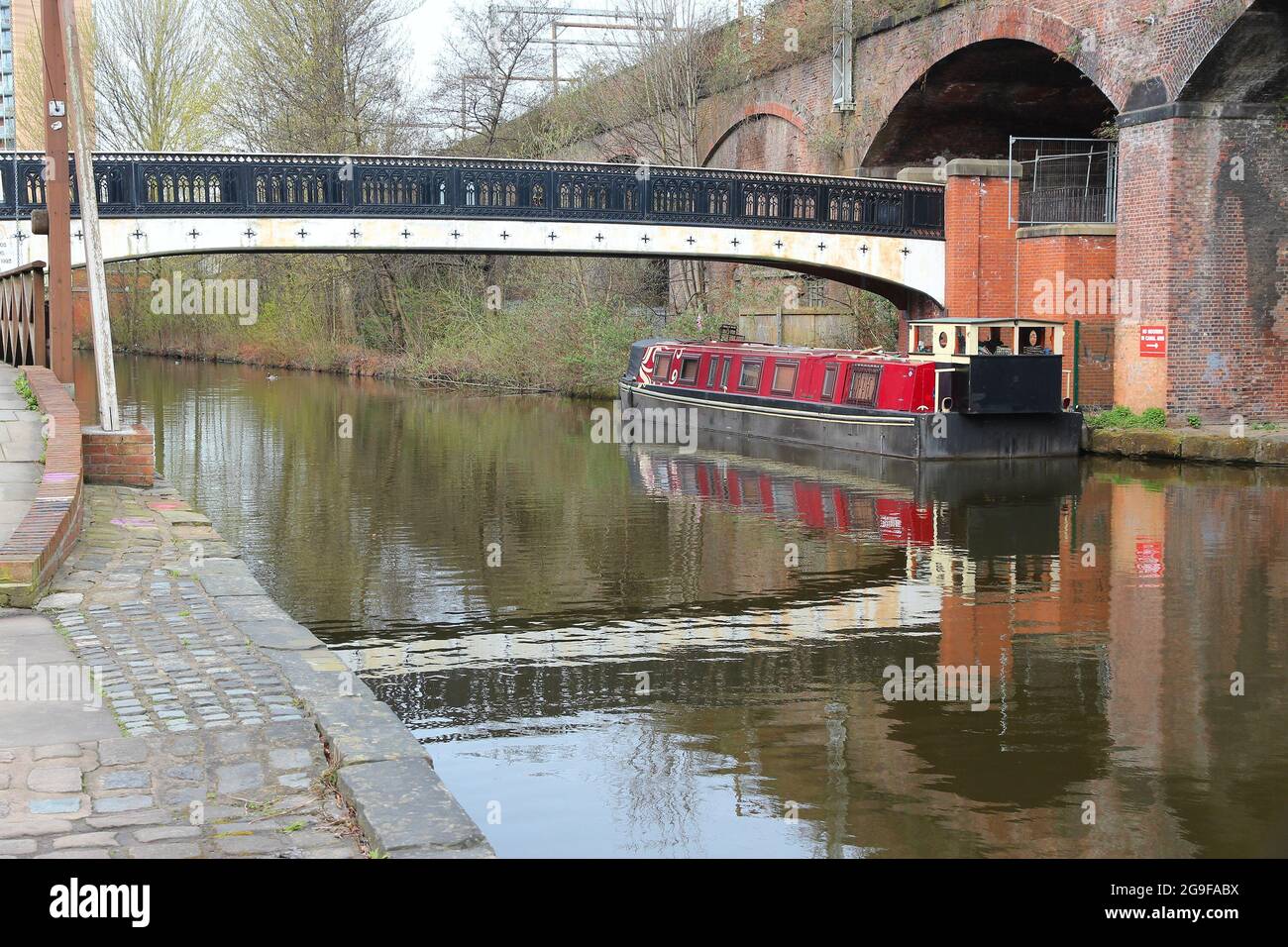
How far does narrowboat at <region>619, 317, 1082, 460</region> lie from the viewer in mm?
17688

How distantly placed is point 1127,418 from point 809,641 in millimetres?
11582

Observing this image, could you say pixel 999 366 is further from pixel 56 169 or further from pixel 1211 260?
pixel 56 169

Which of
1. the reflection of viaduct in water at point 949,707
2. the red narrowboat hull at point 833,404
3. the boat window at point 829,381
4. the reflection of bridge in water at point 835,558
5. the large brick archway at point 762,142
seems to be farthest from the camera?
the large brick archway at point 762,142

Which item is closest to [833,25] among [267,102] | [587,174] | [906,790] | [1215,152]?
[587,174]

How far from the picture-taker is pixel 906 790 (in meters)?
5.54

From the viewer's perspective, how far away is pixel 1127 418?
18.4 metres

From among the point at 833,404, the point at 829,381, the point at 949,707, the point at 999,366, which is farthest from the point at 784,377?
the point at 949,707

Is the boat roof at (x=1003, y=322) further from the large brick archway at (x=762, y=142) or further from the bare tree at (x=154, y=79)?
the bare tree at (x=154, y=79)

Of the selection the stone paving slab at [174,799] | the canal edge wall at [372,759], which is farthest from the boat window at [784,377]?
the stone paving slab at [174,799]

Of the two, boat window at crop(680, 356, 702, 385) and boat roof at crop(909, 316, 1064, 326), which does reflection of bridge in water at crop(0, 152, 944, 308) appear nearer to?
boat window at crop(680, 356, 702, 385)

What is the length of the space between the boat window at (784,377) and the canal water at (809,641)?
132 inches

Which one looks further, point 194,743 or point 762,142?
point 762,142

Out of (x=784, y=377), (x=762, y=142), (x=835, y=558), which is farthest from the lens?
(x=762, y=142)

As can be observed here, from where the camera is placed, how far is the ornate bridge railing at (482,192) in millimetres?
19062
